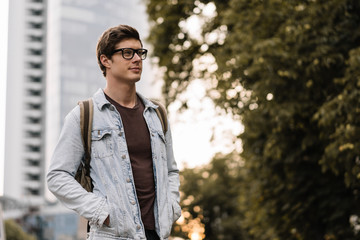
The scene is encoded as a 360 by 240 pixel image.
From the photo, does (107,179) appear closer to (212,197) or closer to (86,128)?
(86,128)

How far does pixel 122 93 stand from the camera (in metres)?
3.65

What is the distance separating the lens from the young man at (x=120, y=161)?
11.1 ft

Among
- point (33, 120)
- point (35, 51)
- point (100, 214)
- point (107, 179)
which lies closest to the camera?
point (100, 214)

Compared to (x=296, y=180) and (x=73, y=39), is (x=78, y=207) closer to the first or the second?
(x=296, y=180)

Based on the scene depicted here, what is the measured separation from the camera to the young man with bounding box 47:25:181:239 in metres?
3.39

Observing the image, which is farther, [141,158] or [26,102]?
[26,102]

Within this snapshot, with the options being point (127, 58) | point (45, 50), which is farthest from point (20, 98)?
point (127, 58)

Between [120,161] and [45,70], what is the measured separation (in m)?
135

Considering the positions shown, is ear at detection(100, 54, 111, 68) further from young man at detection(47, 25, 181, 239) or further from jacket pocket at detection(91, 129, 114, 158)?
jacket pocket at detection(91, 129, 114, 158)

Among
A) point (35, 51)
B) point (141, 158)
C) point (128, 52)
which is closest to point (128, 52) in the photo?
point (128, 52)

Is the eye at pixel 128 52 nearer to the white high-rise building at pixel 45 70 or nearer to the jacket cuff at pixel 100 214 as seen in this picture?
the jacket cuff at pixel 100 214

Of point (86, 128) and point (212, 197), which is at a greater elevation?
point (86, 128)

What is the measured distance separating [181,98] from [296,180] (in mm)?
4924

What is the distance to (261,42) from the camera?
10945 mm
